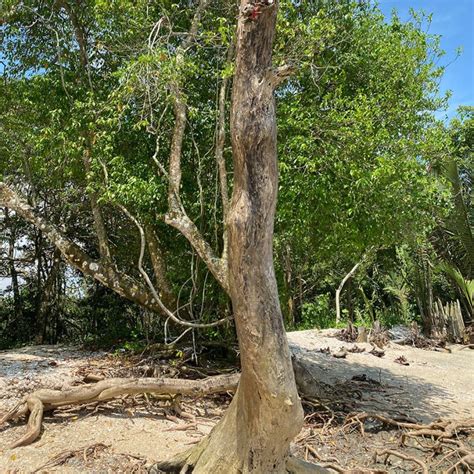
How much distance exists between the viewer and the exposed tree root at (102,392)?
5988mm

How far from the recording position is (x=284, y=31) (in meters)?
6.97

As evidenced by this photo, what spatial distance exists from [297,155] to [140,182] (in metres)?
2.24

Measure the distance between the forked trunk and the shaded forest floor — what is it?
184 cm

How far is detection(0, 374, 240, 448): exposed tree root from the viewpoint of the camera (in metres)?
5.99

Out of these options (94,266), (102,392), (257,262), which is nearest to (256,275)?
(257,262)

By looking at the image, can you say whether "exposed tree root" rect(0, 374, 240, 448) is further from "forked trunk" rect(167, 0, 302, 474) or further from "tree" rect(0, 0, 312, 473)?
"forked trunk" rect(167, 0, 302, 474)

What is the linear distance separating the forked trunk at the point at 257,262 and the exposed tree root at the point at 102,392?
261cm

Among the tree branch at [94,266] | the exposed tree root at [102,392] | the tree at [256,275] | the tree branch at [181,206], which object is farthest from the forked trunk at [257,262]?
the tree branch at [94,266]

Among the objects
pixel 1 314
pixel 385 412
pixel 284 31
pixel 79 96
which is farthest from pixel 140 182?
pixel 1 314

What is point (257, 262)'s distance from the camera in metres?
3.70

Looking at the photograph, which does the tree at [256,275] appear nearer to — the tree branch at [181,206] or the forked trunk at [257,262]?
the forked trunk at [257,262]

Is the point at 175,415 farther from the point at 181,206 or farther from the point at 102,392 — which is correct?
the point at 181,206

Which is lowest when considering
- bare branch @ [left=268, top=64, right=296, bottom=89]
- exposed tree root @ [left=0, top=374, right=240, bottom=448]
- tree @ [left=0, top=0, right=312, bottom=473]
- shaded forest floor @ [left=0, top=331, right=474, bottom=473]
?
shaded forest floor @ [left=0, top=331, right=474, bottom=473]

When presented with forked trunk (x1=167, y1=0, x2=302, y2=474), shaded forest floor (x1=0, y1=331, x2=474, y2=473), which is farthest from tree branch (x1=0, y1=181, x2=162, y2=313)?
forked trunk (x1=167, y1=0, x2=302, y2=474)
